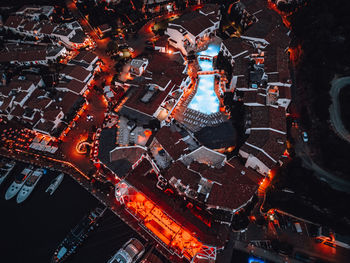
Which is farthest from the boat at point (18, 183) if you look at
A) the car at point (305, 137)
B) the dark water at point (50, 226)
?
the car at point (305, 137)

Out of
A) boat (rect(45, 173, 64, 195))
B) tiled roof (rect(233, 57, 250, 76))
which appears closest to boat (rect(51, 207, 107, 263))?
boat (rect(45, 173, 64, 195))

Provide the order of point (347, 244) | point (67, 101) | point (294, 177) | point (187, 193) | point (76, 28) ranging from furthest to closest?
point (76, 28) < point (67, 101) < point (294, 177) < point (187, 193) < point (347, 244)

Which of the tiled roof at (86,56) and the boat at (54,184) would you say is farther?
the tiled roof at (86,56)

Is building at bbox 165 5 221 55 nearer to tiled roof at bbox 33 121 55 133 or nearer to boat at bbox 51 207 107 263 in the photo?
tiled roof at bbox 33 121 55 133

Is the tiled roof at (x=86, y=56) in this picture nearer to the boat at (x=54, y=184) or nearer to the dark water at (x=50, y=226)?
the boat at (x=54, y=184)

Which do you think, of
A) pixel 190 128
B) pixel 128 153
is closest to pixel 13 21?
pixel 128 153

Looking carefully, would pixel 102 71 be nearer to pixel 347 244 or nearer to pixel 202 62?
pixel 202 62

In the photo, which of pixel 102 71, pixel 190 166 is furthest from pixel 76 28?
pixel 190 166
